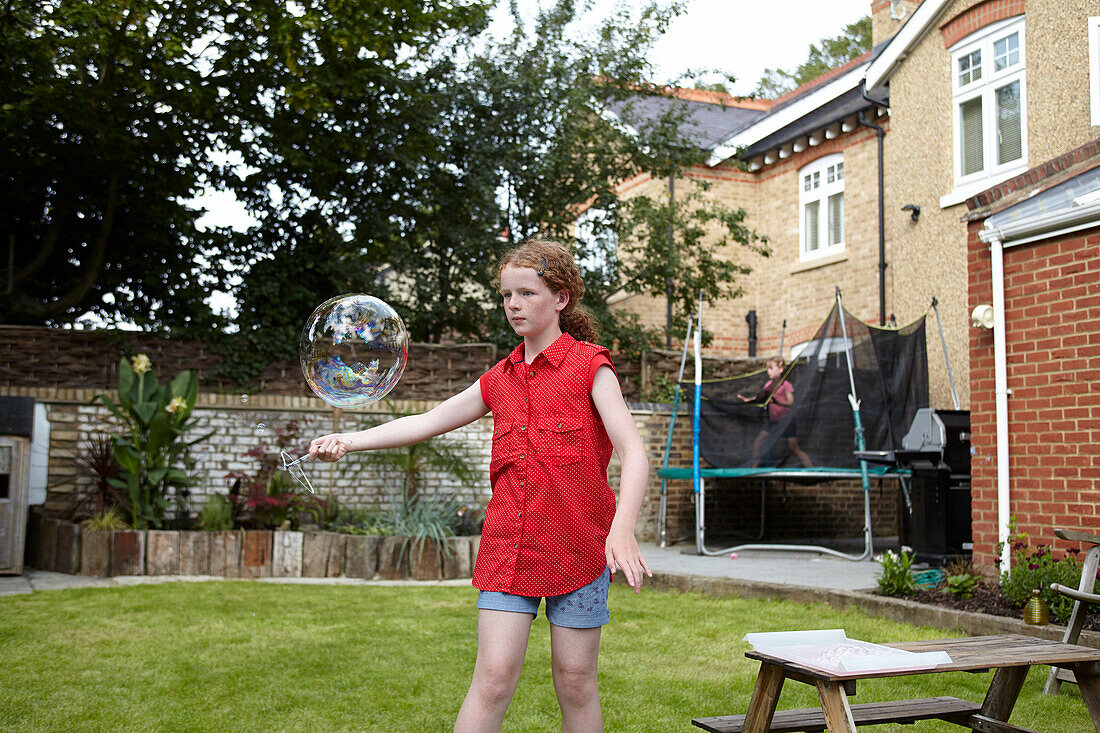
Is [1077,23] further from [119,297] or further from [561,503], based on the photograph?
[119,297]

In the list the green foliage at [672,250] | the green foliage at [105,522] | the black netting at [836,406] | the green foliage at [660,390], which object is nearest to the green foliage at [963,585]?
the black netting at [836,406]

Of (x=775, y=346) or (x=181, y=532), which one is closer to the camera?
(x=181, y=532)

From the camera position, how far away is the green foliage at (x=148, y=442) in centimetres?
990

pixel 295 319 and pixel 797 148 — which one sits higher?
pixel 797 148

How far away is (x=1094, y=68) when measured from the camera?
1014 cm

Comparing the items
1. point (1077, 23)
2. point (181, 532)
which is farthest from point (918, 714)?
point (1077, 23)

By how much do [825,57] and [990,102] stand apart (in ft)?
70.6

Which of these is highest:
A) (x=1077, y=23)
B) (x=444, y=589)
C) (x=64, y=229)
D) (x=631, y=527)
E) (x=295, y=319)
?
(x=1077, y=23)

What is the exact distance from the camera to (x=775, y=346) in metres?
18.1

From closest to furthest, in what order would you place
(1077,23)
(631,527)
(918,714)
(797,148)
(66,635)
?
1. (631,527)
2. (918,714)
3. (66,635)
4. (1077,23)
5. (797,148)

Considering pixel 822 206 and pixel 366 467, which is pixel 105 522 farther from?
pixel 822 206

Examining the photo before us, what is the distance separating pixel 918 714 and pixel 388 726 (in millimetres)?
2361

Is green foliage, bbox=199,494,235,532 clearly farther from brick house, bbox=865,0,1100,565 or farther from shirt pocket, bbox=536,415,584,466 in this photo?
shirt pocket, bbox=536,415,584,466

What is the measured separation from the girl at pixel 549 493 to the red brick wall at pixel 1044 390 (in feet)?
16.5
